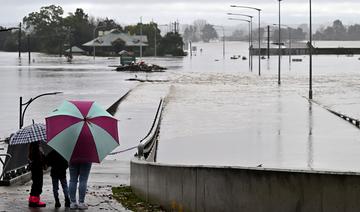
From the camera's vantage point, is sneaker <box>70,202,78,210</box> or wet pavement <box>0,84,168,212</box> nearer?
sneaker <box>70,202,78,210</box>

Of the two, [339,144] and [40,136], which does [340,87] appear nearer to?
[339,144]

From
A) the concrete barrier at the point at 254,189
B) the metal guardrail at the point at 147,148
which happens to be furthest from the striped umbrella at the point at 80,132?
the metal guardrail at the point at 147,148

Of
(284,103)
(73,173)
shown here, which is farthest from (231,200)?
(284,103)

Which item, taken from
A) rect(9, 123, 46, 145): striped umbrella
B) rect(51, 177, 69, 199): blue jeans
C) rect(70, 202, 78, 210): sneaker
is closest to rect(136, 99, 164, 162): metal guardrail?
rect(51, 177, 69, 199): blue jeans

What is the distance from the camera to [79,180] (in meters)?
12.9

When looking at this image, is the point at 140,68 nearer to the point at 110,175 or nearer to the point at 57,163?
the point at 110,175

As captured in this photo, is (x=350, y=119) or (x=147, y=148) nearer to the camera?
(x=147, y=148)

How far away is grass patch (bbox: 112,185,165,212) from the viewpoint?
1366 centimetres

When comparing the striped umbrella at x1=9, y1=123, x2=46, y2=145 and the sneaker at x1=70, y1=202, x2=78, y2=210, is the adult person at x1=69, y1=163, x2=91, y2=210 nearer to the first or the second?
the sneaker at x1=70, y1=202, x2=78, y2=210

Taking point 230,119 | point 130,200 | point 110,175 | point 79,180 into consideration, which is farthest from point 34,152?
point 230,119

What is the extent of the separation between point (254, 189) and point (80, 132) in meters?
2.88

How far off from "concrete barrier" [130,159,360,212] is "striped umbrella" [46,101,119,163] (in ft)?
4.64

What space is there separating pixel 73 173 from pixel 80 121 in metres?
1.01

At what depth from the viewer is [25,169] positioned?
1744cm
